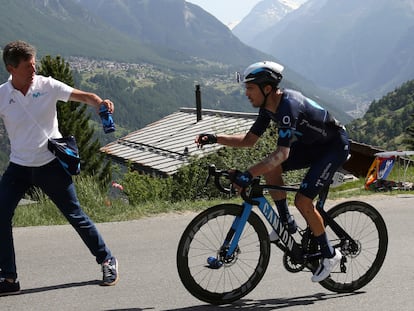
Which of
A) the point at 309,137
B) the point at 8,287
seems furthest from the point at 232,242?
the point at 8,287

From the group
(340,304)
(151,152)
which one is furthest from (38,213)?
(151,152)

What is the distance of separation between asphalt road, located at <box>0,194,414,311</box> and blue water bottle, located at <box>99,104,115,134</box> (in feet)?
4.26

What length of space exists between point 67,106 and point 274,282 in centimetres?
5738

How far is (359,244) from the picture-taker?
16.3 ft

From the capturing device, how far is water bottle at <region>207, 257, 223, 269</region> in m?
4.34

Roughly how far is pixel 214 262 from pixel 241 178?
69cm

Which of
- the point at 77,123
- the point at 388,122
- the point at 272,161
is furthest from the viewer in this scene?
the point at 388,122

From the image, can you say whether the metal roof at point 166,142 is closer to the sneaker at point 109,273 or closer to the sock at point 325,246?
the sneaker at point 109,273

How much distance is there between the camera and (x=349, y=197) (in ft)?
32.2

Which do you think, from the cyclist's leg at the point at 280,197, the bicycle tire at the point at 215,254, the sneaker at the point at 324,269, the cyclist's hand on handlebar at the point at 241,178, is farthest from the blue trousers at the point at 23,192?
the sneaker at the point at 324,269

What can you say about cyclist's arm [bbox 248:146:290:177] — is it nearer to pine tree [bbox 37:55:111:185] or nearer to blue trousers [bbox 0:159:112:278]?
blue trousers [bbox 0:159:112:278]

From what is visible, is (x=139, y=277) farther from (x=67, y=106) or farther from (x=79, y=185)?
(x=67, y=106)

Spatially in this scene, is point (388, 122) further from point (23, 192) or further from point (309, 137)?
point (23, 192)

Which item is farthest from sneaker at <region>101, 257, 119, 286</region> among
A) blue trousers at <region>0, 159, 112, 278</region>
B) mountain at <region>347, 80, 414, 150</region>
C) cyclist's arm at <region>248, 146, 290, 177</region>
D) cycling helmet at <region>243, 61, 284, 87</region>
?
mountain at <region>347, 80, 414, 150</region>
